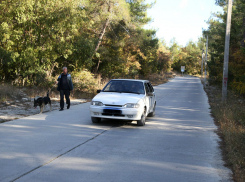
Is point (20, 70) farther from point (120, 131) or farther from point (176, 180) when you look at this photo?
point (176, 180)

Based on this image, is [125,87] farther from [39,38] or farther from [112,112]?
[39,38]

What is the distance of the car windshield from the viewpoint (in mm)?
11031

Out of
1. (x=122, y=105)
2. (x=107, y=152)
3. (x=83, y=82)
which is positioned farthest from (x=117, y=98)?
(x=83, y=82)

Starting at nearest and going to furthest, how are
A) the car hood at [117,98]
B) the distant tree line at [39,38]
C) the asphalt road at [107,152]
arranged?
the asphalt road at [107,152] < the car hood at [117,98] < the distant tree line at [39,38]

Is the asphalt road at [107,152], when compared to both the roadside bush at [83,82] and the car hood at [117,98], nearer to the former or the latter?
the car hood at [117,98]

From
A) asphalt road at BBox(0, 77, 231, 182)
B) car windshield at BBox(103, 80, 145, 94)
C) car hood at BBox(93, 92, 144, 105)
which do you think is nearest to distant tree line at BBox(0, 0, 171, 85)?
car windshield at BBox(103, 80, 145, 94)

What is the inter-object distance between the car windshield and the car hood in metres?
0.52

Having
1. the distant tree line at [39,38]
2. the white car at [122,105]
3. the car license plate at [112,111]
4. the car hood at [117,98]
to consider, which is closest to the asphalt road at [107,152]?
the white car at [122,105]

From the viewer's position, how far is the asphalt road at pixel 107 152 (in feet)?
16.6

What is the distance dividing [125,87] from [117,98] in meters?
1.27

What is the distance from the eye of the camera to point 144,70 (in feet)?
149

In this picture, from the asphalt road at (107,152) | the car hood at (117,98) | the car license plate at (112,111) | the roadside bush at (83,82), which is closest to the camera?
the asphalt road at (107,152)

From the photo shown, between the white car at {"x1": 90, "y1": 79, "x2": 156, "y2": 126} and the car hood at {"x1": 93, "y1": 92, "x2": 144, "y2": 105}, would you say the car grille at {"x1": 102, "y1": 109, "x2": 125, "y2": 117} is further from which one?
the car hood at {"x1": 93, "y1": 92, "x2": 144, "y2": 105}

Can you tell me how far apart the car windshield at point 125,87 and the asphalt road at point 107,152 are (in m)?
1.30
